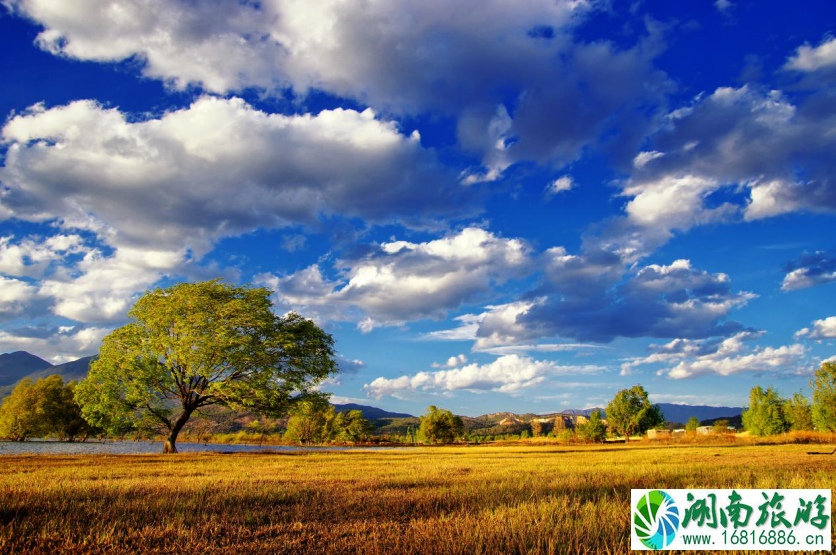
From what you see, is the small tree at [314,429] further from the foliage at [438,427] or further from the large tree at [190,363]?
the large tree at [190,363]

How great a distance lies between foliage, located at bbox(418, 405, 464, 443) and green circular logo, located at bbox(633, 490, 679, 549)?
118 m

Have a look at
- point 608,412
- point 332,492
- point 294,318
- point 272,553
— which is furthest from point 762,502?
point 608,412

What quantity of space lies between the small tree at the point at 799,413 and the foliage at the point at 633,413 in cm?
2240

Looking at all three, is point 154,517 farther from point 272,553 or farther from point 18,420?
point 18,420

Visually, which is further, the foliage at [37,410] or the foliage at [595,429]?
the foliage at [595,429]

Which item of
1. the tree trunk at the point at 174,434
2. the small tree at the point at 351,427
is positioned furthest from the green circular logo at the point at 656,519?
the small tree at the point at 351,427

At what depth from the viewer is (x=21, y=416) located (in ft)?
236

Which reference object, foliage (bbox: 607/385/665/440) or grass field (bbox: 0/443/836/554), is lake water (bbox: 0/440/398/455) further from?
foliage (bbox: 607/385/665/440)

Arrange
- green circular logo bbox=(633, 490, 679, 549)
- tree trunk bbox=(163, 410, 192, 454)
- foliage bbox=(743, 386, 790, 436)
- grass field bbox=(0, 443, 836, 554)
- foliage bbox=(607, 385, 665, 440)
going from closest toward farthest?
grass field bbox=(0, 443, 836, 554) < green circular logo bbox=(633, 490, 679, 549) < tree trunk bbox=(163, 410, 192, 454) < foliage bbox=(743, 386, 790, 436) < foliage bbox=(607, 385, 665, 440)

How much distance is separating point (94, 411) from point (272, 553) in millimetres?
37766

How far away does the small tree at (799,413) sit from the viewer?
83.0 m

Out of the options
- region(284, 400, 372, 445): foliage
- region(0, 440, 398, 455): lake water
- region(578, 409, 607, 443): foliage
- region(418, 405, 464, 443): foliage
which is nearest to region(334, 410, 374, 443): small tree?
region(284, 400, 372, 445): foliage

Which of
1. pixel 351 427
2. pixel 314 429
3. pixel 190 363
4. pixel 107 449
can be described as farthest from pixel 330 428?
pixel 190 363

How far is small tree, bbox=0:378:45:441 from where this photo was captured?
72.6m
